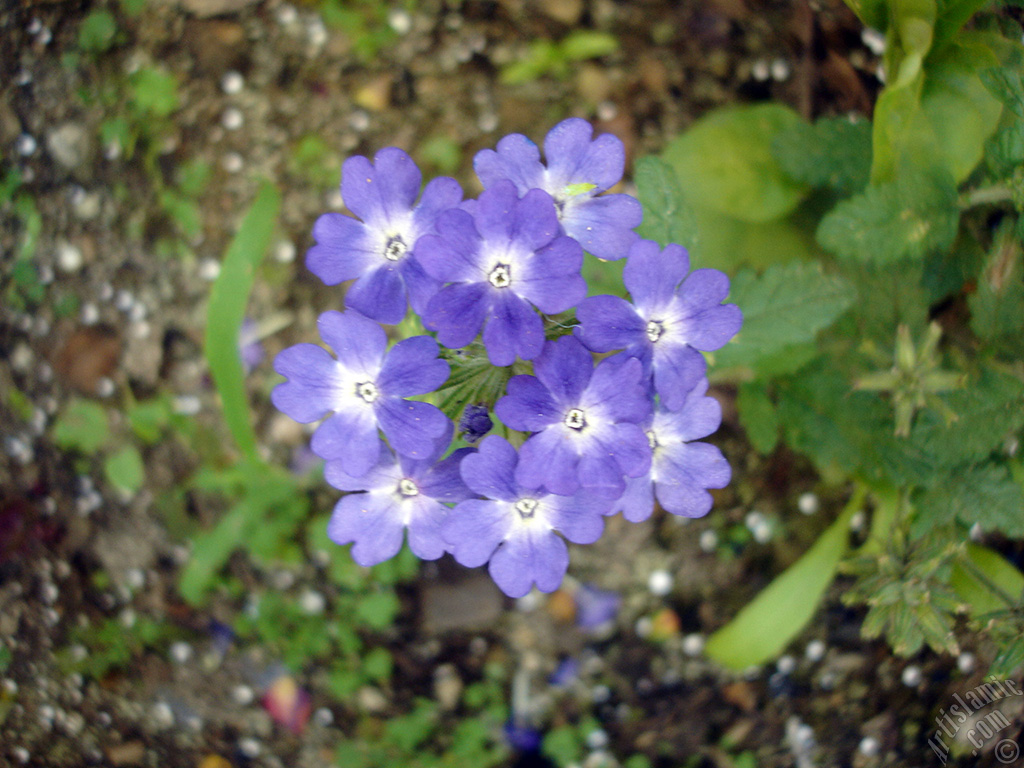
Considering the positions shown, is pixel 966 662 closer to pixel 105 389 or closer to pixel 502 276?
pixel 502 276

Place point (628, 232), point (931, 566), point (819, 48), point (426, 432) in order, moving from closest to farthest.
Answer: point (426, 432), point (628, 232), point (931, 566), point (819, 48)

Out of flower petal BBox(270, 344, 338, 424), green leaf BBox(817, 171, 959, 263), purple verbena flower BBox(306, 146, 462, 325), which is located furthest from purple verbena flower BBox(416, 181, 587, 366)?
green leaf BBox(817, 171, 959, 263)

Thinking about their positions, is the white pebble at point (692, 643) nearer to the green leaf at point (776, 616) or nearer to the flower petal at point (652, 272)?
the green leaf at point (776, 616)

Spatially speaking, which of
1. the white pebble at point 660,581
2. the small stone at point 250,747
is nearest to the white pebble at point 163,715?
the small stone at point 250,747

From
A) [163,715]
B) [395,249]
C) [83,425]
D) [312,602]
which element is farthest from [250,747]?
[395,249]

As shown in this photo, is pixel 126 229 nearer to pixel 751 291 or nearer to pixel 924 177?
pixel 751 291

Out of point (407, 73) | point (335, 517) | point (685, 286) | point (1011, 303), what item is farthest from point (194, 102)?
point (1011, 303)
